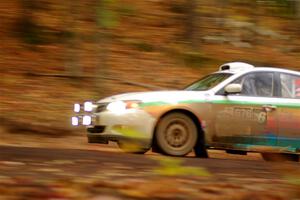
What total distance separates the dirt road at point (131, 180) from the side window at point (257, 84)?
8.91 feet

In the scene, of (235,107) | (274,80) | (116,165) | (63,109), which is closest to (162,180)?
(116,165)

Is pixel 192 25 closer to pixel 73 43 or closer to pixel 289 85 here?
pixel 73 43

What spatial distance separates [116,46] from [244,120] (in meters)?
9.24

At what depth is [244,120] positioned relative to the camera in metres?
10.4

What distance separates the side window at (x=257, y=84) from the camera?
1069 cm

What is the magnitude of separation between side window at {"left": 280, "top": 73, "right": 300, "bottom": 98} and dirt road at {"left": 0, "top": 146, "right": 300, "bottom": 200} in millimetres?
2920

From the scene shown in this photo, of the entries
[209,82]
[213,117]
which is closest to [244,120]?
[213,117]

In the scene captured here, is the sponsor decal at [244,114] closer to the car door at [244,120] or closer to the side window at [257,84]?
the car door at [244,120]

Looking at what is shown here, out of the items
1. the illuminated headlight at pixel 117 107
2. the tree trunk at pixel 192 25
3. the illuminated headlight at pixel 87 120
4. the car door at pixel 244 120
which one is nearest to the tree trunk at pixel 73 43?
the tree trunk at pixel 192 25

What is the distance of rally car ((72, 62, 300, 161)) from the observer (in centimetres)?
1012

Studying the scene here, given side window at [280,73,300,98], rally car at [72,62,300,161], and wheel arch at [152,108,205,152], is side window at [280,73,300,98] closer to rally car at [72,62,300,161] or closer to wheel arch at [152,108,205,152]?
rally car at [72,62,300,161]

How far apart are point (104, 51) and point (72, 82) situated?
3.63 feet

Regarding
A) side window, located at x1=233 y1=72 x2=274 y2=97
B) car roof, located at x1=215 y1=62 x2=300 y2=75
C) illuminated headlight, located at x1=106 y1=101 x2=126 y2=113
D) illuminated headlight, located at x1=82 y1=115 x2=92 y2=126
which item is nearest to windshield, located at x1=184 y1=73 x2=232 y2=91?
car roof, located at x1=215 y1=62 x2=300 y2=75

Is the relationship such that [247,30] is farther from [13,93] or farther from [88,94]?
[13,93]
